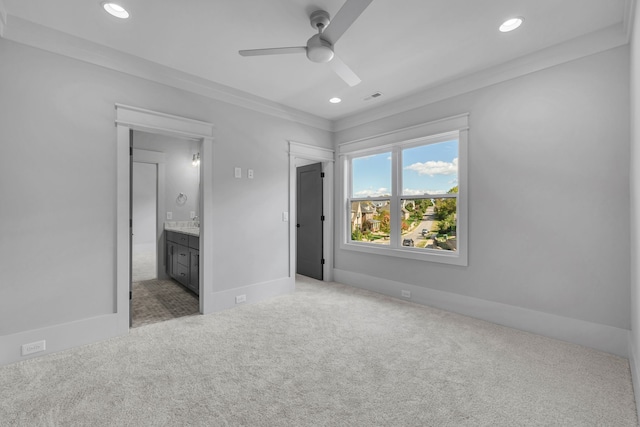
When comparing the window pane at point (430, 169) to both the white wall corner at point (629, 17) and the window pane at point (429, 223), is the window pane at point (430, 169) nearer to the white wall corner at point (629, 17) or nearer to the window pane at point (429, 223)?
the window pane at point (429, 223)

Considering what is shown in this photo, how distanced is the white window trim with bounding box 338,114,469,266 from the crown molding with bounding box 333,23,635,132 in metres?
0.30

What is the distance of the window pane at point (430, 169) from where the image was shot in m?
3.50

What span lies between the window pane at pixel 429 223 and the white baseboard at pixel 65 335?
3376 mm

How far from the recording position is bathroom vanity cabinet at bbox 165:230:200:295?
384cm

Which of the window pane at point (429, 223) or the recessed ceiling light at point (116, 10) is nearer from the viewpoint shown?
the recessed ceiling light at point (116, 10)

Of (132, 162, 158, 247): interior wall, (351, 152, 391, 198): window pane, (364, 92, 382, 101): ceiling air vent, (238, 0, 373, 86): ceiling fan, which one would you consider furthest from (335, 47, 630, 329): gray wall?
(132, 162, 158, 247): interior wall

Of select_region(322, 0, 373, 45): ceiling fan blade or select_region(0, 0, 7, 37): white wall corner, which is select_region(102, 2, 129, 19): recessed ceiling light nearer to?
select_region(0, 0, 7, 37): white wall corner

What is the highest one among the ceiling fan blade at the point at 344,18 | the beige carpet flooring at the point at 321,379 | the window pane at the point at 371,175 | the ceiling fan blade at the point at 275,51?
the ceiling fan blade at the point at 344,18

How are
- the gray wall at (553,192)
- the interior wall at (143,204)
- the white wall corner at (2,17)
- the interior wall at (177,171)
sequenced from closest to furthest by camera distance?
the white wall corner at (2,17) < the gray wall at (553,192) < the interior wall at (177,171) < the interior wall at (143,204)

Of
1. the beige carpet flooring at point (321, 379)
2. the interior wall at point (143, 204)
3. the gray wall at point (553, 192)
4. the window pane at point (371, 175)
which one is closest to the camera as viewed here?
the beige carpet flooring at point (321, 379)

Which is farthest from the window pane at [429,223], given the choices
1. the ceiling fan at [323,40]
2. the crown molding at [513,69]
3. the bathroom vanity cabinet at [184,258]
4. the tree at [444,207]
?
the bathroom vanity cabinet at [184,258]

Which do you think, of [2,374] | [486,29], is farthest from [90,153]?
[486,29]

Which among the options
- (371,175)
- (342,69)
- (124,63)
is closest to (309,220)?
(371,175)

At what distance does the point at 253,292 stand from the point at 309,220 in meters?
1.80
